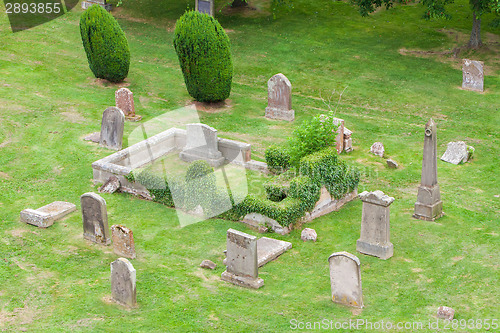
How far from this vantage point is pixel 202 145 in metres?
20.8

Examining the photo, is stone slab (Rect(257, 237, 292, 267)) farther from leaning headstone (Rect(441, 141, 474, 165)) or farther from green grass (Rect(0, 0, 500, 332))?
leaning headstone (Rect(441, 141, 474, 165))

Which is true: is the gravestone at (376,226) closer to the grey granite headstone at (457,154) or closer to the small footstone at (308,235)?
the small footstone at (308,235)

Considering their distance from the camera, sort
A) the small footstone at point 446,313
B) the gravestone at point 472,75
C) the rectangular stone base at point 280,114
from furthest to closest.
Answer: the gravestone at point 472,75 < the rectangular stone base at point 280,114 < the small footstone at point 446,313

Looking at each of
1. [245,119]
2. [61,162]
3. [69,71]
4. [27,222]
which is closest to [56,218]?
[27,222]

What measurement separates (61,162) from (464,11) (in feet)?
71.3

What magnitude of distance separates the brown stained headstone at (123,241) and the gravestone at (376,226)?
5.42 m

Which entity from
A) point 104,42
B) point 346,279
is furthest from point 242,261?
point 104,42

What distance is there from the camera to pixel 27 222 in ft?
56.6

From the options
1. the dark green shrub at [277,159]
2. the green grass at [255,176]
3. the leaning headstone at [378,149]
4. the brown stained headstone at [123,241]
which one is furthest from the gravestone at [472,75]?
the brown stained headstone at [123,241]

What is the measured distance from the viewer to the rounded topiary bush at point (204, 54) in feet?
78.4

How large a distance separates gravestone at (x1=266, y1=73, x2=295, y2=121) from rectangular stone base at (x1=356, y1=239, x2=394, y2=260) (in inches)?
348

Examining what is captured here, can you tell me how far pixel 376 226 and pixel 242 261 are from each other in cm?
342

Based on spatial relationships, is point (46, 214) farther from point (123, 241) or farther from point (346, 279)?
point (346, 279)

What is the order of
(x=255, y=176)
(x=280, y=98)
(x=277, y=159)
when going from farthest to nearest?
1. (x=280, y=98)
2. (x=255, y=176)
3. (x=277, y=159)
